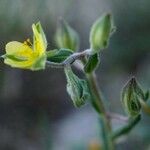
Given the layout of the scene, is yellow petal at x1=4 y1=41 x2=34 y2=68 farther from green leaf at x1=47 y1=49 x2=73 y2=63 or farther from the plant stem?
the plant stem

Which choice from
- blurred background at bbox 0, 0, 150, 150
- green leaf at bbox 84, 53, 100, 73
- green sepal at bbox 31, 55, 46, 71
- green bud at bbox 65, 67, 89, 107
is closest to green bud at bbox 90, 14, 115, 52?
green leaf at bbox 84, 53, 100, 73

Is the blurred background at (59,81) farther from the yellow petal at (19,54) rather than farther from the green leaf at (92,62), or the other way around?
the yellow petal at (19,54)

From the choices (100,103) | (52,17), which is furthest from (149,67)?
(100,103)

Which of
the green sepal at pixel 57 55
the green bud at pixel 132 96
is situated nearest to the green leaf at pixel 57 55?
the green sepal at pixel 57 55

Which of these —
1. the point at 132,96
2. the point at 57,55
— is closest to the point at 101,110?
the point at 132,96

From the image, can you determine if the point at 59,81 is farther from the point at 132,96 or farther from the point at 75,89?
the point at 75,89

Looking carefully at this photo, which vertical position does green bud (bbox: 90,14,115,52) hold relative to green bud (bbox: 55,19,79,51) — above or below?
below

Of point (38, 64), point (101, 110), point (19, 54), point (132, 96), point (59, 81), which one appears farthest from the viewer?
point (59, 81)
